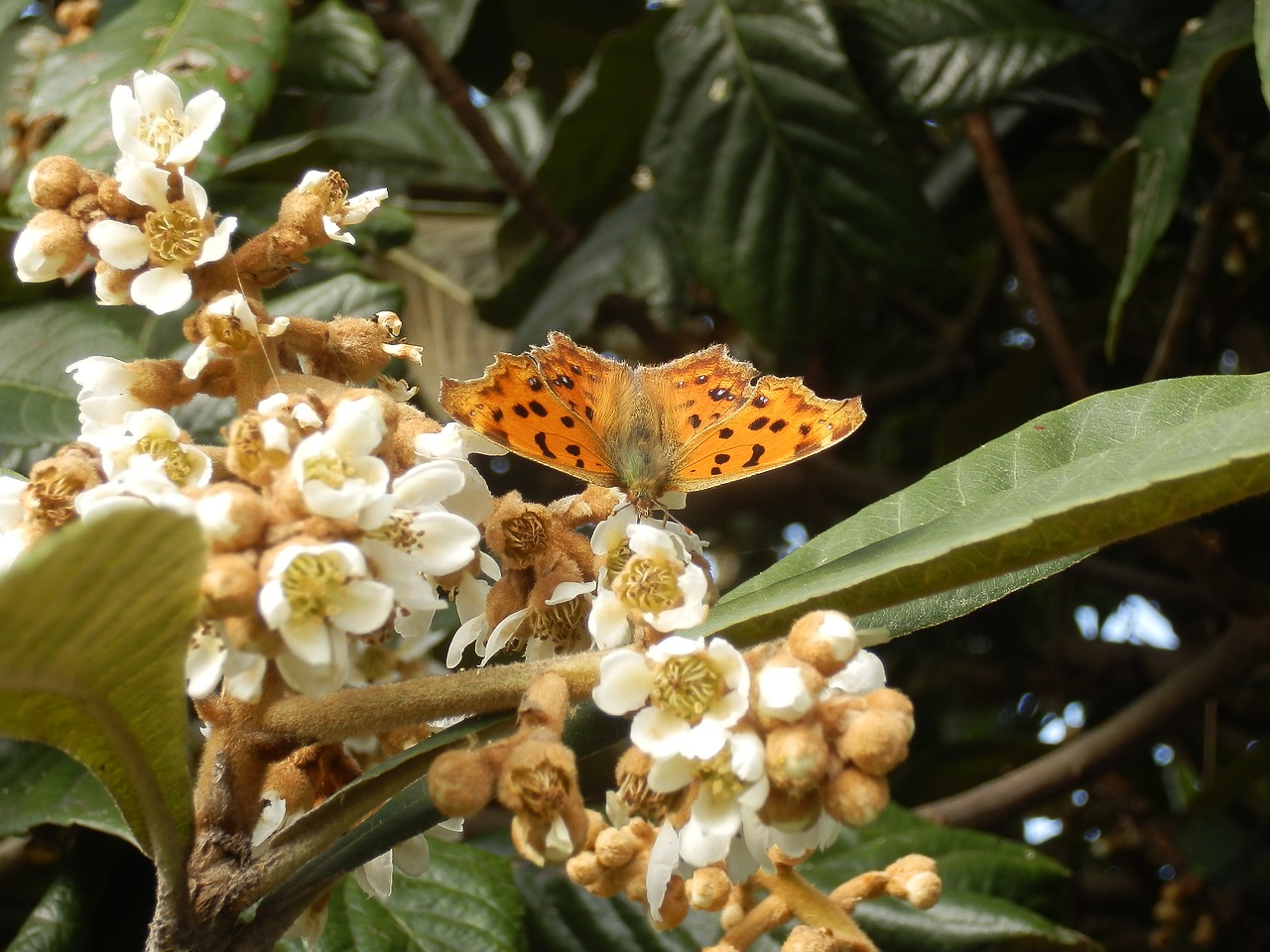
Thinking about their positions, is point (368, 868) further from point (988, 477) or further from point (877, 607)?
point (988, 477)

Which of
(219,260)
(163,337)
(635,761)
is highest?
(219,260)

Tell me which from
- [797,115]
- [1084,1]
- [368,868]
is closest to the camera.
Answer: [368,868]

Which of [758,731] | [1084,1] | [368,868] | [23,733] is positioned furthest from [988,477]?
[1084,1]

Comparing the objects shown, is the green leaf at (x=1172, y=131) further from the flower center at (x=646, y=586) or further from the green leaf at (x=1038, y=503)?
the flower center at (x=646, y=586)

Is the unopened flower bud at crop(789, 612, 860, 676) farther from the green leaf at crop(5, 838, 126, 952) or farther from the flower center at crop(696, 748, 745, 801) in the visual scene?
the green leaf at crop(5, 838, 126, 952)

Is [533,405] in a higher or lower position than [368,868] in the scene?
higher

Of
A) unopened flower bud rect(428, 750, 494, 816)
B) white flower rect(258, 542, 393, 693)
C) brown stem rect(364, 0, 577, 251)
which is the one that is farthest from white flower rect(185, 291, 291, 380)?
brown stem rect(364, 0, 577, 251)

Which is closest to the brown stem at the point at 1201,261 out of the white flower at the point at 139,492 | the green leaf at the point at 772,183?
the green leaf at the point at 772,183
